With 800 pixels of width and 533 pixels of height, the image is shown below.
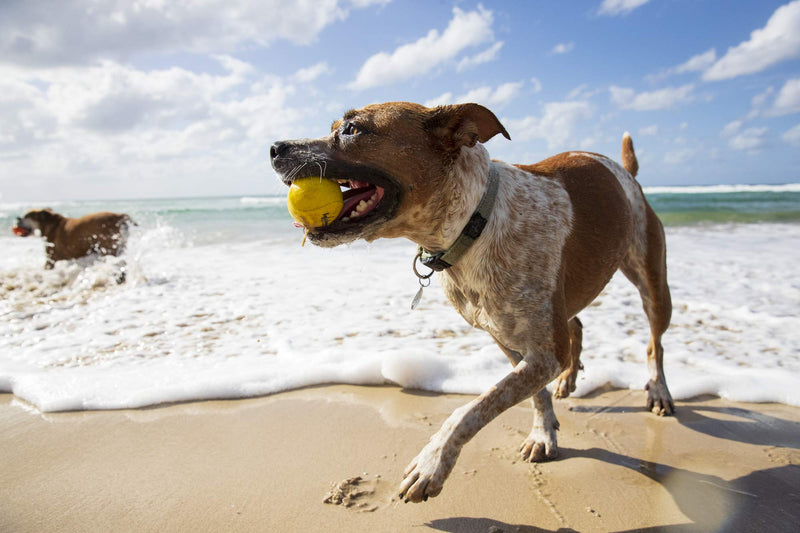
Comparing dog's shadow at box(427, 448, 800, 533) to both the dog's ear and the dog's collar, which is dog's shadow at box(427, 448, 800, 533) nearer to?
the dog's collar

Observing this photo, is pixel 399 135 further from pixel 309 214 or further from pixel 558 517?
pixel 558 517

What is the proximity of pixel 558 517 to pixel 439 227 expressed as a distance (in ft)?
4.75

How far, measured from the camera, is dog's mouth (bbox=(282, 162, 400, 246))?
7.83 ft

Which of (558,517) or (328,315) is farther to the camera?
(328,315)

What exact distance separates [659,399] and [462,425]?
203 cm

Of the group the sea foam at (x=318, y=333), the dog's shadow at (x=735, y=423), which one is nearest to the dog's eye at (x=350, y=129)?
the sea foam at (x=318, y=333)

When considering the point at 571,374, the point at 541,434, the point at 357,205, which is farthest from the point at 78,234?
the point at 541,434

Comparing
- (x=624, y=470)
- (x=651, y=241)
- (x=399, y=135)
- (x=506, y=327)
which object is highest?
(x=399, y=135)

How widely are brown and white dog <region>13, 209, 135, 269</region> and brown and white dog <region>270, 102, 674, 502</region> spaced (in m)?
8.02

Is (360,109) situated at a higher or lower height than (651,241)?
higher

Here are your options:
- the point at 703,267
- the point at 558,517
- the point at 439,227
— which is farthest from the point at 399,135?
the point at 703,267

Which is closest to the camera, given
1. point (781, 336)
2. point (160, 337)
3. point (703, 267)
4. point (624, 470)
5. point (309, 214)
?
point (309, 214)

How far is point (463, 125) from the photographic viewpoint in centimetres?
246

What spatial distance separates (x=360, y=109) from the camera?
254 centimetres
